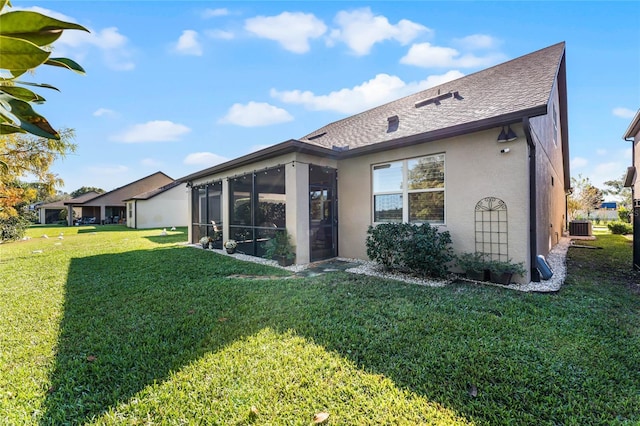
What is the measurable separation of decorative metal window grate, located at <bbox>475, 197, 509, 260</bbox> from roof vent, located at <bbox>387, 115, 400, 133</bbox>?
126 inches

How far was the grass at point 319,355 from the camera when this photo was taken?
6.94 feet

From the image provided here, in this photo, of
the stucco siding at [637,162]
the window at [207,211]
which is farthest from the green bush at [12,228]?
the stucco siding at [637,162]

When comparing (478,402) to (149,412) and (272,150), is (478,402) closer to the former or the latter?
(149,412)

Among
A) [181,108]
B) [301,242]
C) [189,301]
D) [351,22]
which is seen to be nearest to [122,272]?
[189,301]

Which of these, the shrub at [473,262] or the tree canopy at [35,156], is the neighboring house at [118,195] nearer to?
the tree canopy at [35,156]

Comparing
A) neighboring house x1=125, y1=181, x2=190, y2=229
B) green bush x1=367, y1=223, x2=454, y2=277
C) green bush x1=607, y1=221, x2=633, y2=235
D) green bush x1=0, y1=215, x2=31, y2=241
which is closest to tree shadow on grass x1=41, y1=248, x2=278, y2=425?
green bush x1=367, y1=223, x2=454, y2=277

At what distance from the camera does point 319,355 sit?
9.29 ft

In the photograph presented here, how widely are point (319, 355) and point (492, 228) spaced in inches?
178

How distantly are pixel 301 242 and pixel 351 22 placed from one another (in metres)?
5.59

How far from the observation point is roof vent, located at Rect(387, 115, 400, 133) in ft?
25.3

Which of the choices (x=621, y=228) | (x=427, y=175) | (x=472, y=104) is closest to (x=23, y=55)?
(x=427, y=175)

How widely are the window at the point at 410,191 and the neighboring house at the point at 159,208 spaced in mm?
21869

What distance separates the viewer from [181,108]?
420 inches

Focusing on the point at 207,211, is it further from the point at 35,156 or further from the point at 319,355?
the point at 319,355
